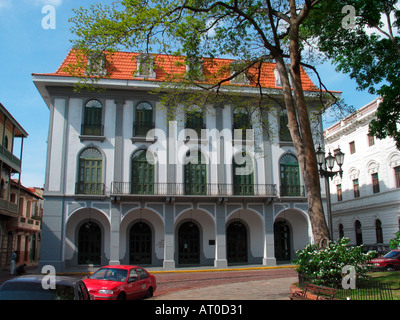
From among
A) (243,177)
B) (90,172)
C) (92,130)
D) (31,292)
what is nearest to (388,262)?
(243,177)

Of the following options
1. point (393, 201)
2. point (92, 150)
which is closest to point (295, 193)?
point (393, 201)

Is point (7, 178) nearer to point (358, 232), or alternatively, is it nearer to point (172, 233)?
point (172, 233)

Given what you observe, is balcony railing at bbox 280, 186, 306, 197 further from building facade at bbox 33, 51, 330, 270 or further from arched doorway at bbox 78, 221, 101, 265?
arched doorway at bbox 78, 221, 101, 265

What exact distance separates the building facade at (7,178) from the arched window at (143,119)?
30.0 feet

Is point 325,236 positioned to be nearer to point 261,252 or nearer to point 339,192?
point 261,252

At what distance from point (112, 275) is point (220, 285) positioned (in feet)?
17.6

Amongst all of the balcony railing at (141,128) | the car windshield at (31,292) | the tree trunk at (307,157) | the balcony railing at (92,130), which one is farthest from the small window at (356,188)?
the car windshield at (31,292)

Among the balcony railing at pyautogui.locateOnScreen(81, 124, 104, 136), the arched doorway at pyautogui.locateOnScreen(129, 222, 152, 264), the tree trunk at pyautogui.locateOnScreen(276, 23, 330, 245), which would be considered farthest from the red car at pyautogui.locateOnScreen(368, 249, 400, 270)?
the balcony railing at pyautogui.locateOnScreen(81, 124, 104, 136)

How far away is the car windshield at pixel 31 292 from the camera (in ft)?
21.4

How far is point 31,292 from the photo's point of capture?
261 inches

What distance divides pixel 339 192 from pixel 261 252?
17.1m
